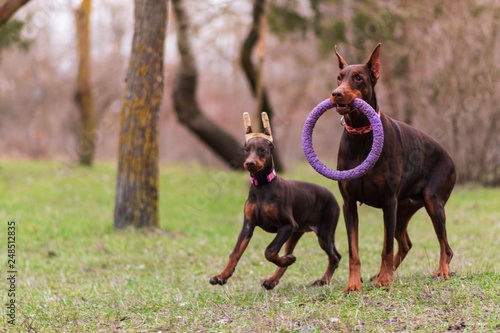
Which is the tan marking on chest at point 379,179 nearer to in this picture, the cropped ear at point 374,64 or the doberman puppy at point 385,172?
the doberman puppy at point 385,172

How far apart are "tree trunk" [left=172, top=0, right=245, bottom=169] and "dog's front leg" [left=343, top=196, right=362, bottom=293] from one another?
40.9 feet

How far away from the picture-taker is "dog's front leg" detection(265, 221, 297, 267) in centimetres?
537

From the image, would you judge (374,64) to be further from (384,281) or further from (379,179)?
(384,281)

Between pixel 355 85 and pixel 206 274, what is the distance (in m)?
3.30

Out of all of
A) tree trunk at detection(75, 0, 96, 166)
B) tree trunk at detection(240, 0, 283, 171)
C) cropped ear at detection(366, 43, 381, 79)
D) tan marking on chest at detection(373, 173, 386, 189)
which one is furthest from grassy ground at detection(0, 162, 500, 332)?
tree trunk at detection(75, 0, 96, 166)

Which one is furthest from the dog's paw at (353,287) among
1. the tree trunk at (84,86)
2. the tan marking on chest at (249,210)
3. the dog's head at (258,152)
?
the tree trunk at (84,86)

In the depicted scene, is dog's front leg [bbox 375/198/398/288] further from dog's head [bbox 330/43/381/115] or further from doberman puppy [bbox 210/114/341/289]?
dog's head [bbox 330/43/381/115]

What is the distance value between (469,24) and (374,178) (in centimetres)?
1106

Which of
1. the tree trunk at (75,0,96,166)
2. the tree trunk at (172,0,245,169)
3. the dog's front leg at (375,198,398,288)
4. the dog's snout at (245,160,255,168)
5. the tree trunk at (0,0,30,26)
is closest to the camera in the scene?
the dog's snout at (245,160,255,168)

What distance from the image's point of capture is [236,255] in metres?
Answer: 5.33

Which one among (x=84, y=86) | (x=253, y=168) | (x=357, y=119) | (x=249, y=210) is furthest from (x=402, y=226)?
(x=84, y=86)

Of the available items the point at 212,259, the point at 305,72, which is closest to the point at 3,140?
the point at 305,72

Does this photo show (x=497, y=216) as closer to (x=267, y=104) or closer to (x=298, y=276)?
(x=298, y=276)

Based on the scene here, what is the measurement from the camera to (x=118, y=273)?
7.50 metres
